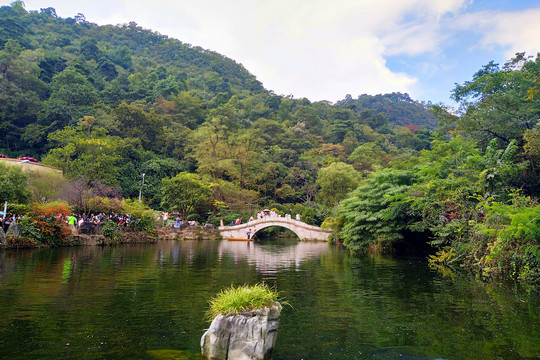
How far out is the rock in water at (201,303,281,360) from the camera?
5176mm

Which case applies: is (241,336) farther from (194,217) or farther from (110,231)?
(194,217)

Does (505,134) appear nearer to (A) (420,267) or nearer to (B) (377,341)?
(A) (420,267)

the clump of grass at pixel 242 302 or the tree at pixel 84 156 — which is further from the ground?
the tree at pixel 84 156

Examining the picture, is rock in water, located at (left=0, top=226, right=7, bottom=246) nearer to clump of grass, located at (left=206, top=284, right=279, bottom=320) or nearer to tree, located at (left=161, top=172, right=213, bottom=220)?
clump of grass, located at (left=206, top=284, right=279, bottom=320)

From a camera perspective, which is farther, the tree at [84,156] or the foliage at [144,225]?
the tree at [84,156]

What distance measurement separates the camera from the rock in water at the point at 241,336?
5.18 meters

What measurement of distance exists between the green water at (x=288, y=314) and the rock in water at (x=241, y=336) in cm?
63

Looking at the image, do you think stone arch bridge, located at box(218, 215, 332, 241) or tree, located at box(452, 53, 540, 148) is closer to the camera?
tree, located at box(452, 53, 540, 148)

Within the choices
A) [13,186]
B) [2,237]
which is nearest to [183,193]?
[13,186]

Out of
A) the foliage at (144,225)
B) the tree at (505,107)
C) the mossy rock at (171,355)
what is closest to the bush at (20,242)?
the foliage at (144,225)

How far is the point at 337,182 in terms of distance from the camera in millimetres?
53188

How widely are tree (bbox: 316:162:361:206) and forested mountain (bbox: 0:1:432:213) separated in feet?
1.09

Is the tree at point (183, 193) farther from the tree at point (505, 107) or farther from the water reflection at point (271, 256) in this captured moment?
the tree at point (505, 107)

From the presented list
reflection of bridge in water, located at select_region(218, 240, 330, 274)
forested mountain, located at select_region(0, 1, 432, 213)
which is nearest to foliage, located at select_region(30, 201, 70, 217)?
reflection of bridge in water, located at select_region(218, 240, 330, 274)
